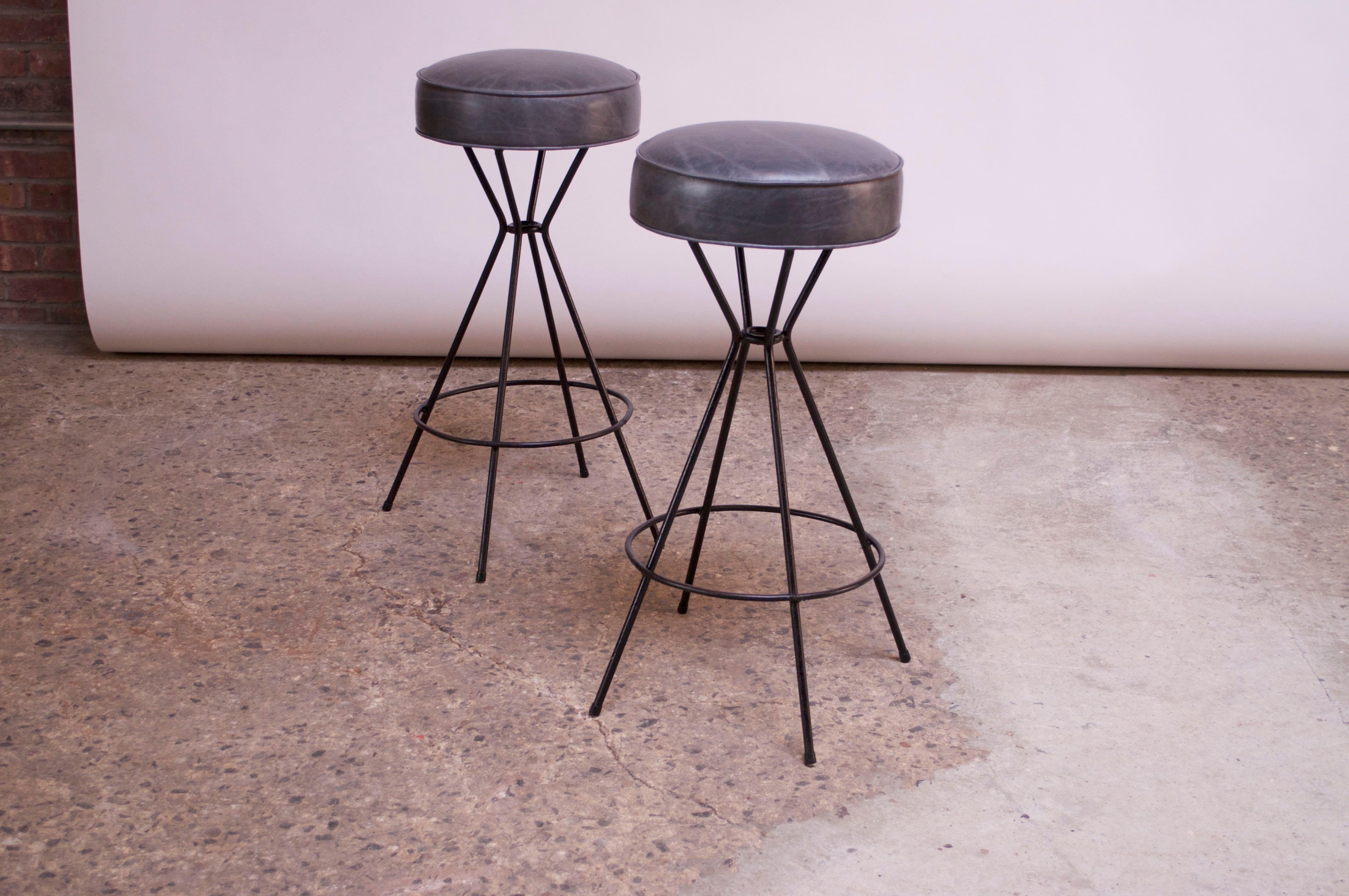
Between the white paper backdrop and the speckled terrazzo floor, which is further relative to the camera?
the white paper backdrop

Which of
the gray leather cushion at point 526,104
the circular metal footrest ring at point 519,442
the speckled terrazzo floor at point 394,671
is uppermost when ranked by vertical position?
the gray leather cushion at point 526,104

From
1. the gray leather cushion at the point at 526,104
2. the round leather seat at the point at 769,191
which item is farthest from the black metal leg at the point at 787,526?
the gray leather cushion at the point at 526,104

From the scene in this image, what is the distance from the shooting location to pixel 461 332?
2629 mm

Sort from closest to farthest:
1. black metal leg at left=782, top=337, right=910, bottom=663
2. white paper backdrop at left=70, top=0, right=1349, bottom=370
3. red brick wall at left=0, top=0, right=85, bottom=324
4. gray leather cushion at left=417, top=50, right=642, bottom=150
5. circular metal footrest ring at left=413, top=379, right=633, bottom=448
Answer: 1. black metal leg at left=782, top=337, right=910, bottom=663
2. gray leather cushion at left=417, top=50, right=642, bottom=150
3. circular metal footrest ring at left=413, top=379, right=633, bottom=448
4. white paper backdrop at left=70, top=0, right=1349, bottom=370
5. red brick wall at left=0, top=0, right=85, bottom=324

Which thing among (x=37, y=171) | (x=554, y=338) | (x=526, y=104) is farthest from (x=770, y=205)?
(x=37, y=171)

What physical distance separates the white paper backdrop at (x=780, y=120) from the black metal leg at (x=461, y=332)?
3.09 feet

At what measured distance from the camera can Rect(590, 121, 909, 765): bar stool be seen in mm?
1745

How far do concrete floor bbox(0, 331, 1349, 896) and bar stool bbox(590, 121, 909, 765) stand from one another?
23 centimetres

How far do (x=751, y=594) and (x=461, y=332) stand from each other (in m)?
0.89

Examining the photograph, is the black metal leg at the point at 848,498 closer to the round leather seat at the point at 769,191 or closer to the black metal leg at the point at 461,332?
the round leather seat at the point at 769,191

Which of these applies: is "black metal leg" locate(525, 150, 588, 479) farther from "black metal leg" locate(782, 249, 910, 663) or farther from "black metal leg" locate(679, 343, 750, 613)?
"black metal leg" locate(782, 249, 910, 663)

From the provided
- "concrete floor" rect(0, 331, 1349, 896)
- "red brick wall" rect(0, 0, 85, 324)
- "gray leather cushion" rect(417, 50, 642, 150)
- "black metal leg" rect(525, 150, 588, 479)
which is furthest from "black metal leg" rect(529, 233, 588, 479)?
"red brick wall" rect(0, 0, 85, 324)

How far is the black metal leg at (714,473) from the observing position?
2061 mm

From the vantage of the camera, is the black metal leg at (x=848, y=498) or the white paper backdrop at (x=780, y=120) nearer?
the black metal leg at (x=848, y=498)
